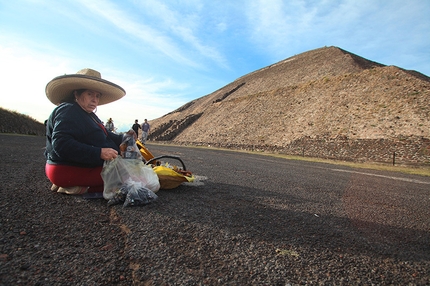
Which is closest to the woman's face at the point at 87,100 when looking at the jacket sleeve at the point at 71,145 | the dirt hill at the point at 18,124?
the jacket sleeve at the point at 71,145

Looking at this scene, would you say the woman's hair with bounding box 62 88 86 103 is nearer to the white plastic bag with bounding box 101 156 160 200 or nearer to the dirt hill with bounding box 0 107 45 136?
the white plastic bag with bounding box 101 156 160 200

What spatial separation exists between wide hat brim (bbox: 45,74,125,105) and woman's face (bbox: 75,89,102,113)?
0.08m

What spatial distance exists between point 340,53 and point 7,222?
4222cm

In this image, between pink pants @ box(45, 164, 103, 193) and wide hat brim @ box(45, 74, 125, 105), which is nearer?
pink pants @ box(45, 164, 103, 193)

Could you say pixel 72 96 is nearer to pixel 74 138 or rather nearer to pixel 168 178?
pixel 74 138

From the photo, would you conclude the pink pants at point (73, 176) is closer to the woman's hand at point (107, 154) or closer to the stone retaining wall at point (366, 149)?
the woman's hand at point (107, 154)

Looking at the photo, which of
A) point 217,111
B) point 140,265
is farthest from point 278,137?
point 140,265

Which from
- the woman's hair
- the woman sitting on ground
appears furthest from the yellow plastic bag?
the woman's hair

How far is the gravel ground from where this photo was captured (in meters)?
1.57

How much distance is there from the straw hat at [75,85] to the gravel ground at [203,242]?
1.35 meters

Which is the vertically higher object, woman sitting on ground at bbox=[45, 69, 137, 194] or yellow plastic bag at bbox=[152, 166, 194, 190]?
woman sitting on ground at bbox=[45, 69, 137, 194]

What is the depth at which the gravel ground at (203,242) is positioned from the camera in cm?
157

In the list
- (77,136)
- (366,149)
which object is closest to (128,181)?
(77,136)

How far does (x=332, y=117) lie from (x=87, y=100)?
74.9 feet
